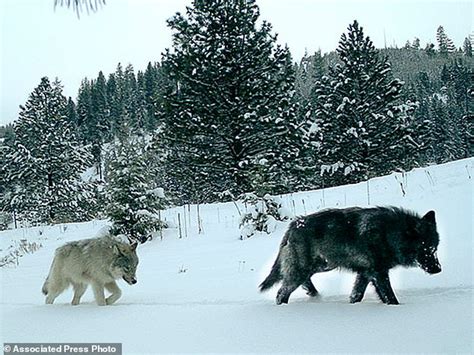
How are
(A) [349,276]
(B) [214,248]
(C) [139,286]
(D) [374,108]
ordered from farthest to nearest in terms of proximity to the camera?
(D) [374,108], (B) [214,248], (C) [139,286], (A) [349,276]

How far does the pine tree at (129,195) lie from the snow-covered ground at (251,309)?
6.57 feet

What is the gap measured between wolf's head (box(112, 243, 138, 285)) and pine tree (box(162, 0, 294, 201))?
1492 cm

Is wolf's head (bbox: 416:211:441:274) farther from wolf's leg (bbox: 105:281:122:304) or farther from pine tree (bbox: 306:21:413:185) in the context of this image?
pine tree (bbox: 306:21:413:185)

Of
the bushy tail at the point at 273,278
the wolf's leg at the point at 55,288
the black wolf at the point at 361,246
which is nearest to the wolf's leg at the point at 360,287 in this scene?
the black wolf at the point at 361,246

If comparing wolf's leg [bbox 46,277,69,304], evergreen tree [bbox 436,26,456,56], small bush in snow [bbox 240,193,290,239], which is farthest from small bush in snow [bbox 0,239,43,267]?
evergreen tree [bbox 436,26,456,56]

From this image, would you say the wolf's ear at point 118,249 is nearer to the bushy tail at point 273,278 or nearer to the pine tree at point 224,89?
the bushy tail at point 273,278

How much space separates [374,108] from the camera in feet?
87.9

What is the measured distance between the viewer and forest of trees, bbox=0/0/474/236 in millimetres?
20719

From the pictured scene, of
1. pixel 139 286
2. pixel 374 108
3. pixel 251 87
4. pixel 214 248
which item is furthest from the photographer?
pixel 374 108

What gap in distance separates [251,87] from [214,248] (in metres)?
Result: 13.2

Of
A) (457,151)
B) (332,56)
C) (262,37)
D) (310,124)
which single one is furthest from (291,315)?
(332,56)

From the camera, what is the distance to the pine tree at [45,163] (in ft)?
101

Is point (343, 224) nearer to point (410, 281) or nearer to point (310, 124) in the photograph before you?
point (410, 281)

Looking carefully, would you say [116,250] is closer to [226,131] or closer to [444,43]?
[226,131]
